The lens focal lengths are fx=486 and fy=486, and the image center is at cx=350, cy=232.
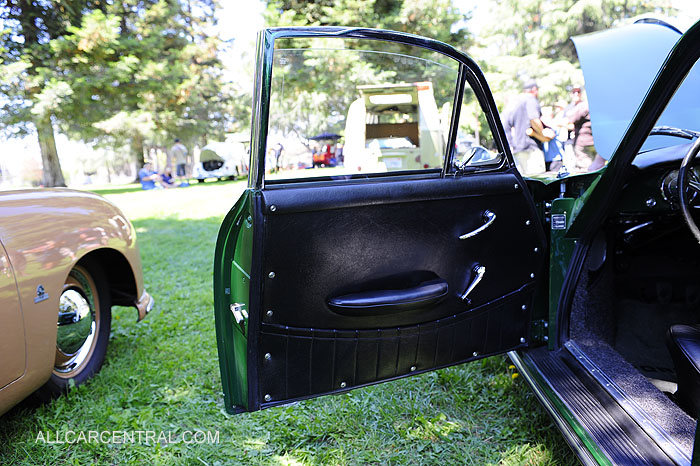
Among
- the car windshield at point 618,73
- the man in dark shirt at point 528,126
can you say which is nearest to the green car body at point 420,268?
the car windshield at point 618,73

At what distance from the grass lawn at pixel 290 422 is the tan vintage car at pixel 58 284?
215 mm

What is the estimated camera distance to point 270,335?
165 centimetres

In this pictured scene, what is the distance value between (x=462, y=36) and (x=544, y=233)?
51.6 feet

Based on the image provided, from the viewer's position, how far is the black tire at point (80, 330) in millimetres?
2426

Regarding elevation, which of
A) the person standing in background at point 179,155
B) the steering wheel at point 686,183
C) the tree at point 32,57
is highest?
the tree at point 32,57

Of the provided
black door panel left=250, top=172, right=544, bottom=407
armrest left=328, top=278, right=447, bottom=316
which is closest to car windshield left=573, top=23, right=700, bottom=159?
black door panel left=250, top=172, right=544, bottom=407

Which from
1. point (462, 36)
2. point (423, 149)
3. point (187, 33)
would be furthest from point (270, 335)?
point (187, 33)

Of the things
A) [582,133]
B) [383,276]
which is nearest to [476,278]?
[383,276]

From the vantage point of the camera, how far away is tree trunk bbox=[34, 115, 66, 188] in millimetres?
18367

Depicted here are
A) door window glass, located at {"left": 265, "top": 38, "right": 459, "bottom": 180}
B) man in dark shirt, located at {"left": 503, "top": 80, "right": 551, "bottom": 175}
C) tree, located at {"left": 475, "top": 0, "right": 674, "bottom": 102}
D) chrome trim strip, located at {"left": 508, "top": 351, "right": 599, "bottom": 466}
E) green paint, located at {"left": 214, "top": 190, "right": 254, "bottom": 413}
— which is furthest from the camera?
tree, located at {"left": 475, "top": 0, "right": 674, "bottom": 102}

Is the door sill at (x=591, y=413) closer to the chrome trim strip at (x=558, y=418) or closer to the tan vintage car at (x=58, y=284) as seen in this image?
the chrome trim strip at (x=558, y=418)

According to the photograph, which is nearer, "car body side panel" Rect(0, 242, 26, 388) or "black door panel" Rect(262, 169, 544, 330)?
"black door panel" Rect(262, 169, 544, 330)

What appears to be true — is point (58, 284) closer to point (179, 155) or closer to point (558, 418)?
point (558, 418)

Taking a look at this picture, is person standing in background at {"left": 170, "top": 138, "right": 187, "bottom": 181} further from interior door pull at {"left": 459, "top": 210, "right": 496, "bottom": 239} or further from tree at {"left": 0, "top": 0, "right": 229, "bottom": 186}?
interior door pull at {"left": 459, "top": 210, "right": 496, "bottom": 239}
